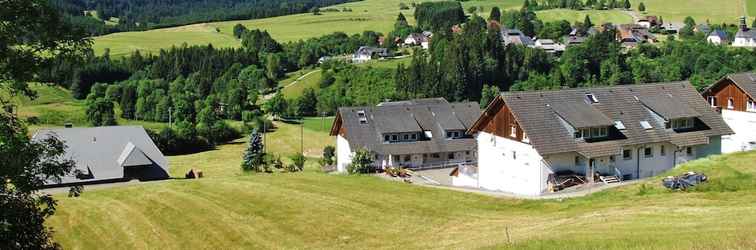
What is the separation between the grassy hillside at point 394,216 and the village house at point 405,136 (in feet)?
53.6

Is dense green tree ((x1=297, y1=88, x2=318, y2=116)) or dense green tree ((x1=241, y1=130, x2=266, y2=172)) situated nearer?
dense green tree ((x1=241, y1=130, x2=266, y2=172))

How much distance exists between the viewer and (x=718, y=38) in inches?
5128

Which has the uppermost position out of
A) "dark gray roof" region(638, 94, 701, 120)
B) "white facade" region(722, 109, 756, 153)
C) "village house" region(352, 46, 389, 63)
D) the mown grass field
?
the mown grass field

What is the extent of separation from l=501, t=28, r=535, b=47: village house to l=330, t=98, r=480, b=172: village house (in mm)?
81716

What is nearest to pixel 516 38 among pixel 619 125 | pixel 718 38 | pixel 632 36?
pixel 632 36

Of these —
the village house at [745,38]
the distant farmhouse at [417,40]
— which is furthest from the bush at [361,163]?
the distant farmhouse at [417,40]

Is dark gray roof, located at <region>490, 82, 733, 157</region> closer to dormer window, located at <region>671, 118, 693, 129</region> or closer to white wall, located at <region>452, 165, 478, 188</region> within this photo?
dormer window, located at <region>671, 118, 693, 129</region>

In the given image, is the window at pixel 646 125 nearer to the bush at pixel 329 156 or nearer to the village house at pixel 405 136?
the village house at pixel 405 136

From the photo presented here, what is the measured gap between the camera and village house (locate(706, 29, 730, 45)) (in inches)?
5069

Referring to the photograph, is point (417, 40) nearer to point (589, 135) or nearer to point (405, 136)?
point (405, 136)

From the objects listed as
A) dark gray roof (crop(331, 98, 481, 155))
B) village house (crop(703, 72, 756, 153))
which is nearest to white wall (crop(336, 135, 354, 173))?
dark gray roof (crop(331, 98, 481, 155))

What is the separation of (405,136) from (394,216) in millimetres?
26469

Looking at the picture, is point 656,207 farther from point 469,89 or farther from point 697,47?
point 697,47

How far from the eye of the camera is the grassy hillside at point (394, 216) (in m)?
21.8
